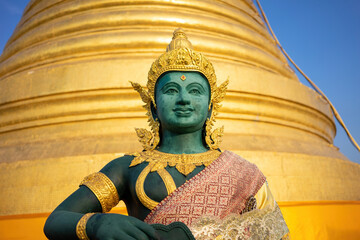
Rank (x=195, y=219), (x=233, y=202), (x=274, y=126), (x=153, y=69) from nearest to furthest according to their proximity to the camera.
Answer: (x=195, y=219), (x=233, y=202), (x=153, y=69), (x=274, y=126)

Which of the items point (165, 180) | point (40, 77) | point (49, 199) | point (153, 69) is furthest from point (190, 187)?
point (40, 77)

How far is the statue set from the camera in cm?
162

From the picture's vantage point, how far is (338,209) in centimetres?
390

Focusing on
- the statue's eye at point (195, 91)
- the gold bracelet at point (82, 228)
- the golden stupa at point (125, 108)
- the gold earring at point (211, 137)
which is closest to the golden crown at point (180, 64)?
the statue's eye at point (195, 91)

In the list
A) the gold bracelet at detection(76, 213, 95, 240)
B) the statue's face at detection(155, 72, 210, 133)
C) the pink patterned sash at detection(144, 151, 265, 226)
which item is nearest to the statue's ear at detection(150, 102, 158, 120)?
the statue's face at detection(155, 72, 210, 133)

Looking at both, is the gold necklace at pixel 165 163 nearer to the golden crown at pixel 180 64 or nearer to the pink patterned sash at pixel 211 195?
the pink patterned sash at pixel 211 195

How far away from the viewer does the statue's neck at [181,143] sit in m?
2.16

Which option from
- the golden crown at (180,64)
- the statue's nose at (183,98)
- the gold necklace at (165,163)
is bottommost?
the gold necklace at (165,163)

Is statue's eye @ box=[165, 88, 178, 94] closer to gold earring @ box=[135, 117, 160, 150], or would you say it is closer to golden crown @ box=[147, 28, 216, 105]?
golden crown @ box=[147, 28, 216, 105]

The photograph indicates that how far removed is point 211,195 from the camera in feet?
6.09

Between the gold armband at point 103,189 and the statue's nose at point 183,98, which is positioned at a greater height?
the statue's nose at point 183,98

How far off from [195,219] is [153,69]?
995 millimetres

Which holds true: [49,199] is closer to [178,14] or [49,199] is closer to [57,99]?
[57,99]

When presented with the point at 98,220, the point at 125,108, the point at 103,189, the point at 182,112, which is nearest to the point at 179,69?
the point at 182,112
